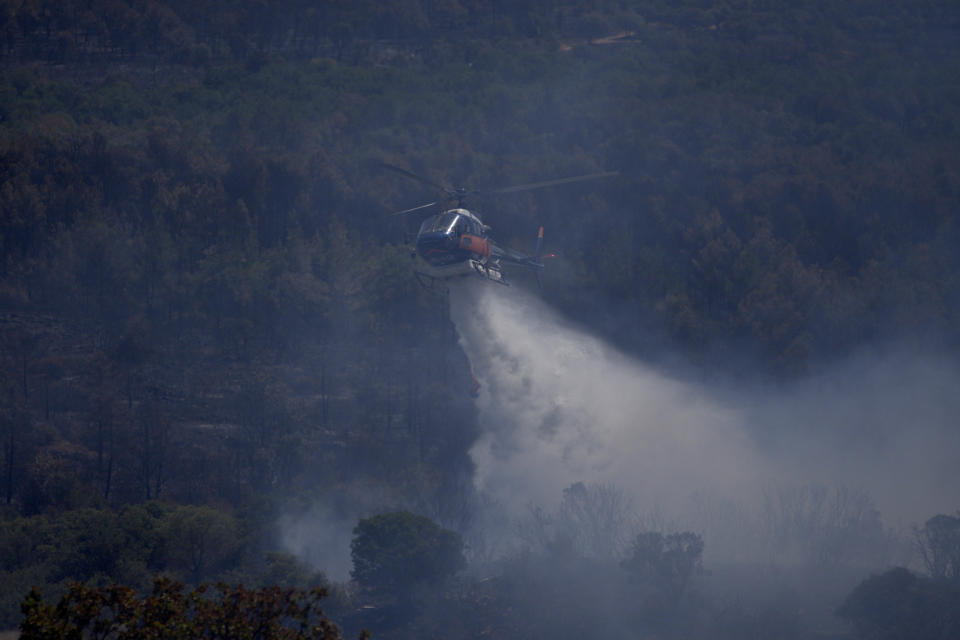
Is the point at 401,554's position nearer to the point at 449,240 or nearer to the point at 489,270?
the point at 489,270

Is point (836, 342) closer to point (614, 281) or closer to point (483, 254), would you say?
point (614, 281)

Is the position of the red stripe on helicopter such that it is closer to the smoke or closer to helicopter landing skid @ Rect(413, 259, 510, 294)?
helicopter landing skid @ Rect(413, 259, 510, 294)

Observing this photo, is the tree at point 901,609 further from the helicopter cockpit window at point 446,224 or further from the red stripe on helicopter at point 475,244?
the helicopter cockpit window at point 446,224

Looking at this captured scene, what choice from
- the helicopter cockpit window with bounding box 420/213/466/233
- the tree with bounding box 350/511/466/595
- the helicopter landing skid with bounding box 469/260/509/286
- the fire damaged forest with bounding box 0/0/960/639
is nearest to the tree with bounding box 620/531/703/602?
the fire damaged forest with bounding box 0/0/960/639

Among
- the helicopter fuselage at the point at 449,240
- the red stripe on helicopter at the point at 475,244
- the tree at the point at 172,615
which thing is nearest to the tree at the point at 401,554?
the helicopter fuselage at the point at 449,240

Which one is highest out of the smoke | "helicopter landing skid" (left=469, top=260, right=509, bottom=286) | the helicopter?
the helicopter

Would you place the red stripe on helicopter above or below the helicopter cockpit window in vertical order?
below

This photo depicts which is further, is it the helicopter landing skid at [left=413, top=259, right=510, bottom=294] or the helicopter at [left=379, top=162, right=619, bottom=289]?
the helicopter landing skid at [left=413, top=259, right=510, bottom=294]
